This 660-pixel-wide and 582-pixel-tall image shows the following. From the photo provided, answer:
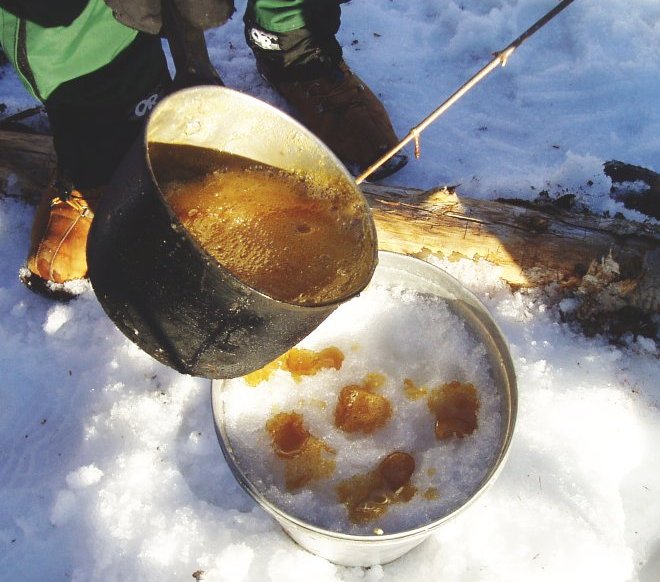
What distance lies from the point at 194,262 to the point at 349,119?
5.14 feet

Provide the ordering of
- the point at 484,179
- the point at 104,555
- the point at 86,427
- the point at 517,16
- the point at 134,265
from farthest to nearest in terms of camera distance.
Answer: the point at 517,16, the point at 484,179, the point at 86,427, the point at 104,555, the point at 134,265

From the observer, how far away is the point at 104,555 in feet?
5.52

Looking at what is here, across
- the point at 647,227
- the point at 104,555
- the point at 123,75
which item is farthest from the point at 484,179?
the point at 104,555

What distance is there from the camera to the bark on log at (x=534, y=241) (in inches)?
75.0

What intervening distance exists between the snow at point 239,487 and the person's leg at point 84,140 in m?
0.17

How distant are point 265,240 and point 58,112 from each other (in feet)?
3.88

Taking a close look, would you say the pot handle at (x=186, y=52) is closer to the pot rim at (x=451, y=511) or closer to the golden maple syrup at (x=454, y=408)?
the pot rim at (x=451, y=511)

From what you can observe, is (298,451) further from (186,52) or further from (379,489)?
(186,52)

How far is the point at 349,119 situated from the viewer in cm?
238

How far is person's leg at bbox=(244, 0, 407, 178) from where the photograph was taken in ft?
7.57

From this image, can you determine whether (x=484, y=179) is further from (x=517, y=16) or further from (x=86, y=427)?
(x=86, y=427)

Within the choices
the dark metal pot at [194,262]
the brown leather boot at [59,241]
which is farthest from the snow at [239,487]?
the dark metal pot at [194,262]

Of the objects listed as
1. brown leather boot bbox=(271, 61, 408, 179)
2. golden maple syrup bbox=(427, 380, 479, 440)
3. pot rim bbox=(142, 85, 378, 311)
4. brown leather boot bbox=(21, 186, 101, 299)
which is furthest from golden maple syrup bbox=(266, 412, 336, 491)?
brown leather boot bbox=(271, 61, 408, 179)

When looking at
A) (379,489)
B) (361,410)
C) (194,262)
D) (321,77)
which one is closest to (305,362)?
(361,410)
